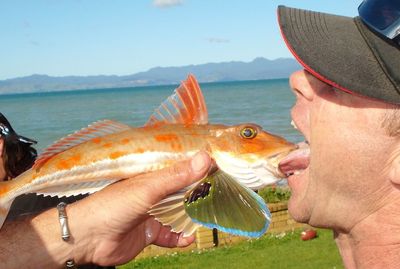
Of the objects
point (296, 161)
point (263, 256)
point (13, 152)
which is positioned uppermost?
point (296, 161)

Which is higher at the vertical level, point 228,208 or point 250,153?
point 250,153

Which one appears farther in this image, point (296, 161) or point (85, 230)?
point (85, 230)

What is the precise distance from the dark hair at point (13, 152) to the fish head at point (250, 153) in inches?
146

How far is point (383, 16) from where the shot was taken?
2918mm

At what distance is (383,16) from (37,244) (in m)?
2.87

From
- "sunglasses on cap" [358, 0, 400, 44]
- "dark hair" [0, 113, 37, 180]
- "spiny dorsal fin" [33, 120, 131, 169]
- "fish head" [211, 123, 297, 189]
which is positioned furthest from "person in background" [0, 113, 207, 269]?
"dark hair" [0, 113, 37, 180]

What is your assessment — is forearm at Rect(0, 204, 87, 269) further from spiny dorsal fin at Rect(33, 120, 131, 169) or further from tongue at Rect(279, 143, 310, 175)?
tongue at Rect(279, 143, 310, 175)

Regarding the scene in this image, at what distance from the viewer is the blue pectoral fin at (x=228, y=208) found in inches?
146

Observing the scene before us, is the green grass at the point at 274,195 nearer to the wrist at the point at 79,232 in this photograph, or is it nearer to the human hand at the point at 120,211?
the human hand at the point at 120,211

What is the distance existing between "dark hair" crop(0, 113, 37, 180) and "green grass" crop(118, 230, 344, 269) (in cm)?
494

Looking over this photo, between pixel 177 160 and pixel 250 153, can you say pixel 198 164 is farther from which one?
pixel 250 153

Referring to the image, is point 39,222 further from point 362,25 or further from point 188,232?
point 362,25

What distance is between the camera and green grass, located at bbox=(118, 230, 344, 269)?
11.4 meters

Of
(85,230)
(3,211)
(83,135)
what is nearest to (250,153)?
(83,135)
